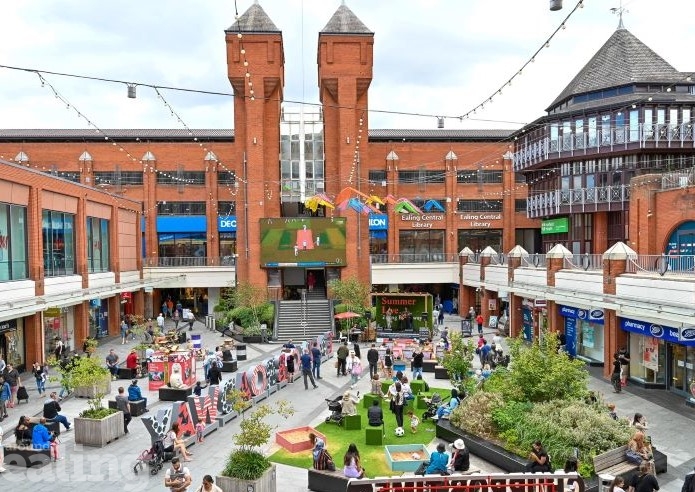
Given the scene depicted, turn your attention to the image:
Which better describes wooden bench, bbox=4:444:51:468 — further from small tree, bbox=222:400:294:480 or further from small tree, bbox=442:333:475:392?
small tree, bbox=442:333:475:392

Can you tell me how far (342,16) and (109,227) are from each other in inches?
887

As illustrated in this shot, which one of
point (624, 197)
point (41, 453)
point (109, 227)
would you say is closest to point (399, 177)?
point (624, 197)

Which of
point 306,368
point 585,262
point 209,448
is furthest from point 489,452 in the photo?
point 585,262

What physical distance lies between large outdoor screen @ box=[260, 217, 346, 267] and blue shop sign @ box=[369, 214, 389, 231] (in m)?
8.18

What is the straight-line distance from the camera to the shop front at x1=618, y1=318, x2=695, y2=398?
65.0ft

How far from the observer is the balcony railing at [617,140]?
34.2 meters

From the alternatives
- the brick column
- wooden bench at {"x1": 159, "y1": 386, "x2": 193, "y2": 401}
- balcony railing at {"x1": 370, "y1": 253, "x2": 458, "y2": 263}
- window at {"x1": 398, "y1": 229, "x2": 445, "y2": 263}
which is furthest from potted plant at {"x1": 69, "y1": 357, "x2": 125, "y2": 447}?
window at {"x1": 398, "y1": 229, "x2": 445, "y2": 263}

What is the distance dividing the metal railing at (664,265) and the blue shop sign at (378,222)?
29.5 m

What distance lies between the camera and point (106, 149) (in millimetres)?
51188

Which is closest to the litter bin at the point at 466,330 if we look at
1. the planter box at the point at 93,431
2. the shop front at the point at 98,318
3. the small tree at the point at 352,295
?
the small tree at the point at 352,295

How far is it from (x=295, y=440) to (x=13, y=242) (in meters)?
17.0

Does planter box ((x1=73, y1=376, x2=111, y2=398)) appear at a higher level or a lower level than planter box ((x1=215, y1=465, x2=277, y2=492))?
lower

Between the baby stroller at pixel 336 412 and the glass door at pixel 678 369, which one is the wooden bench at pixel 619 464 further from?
the glass door at pixel 678 369

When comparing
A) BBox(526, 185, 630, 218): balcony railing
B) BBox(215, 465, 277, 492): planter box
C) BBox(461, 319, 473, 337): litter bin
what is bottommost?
BBox(461, 319, 473, 337): litter bin
